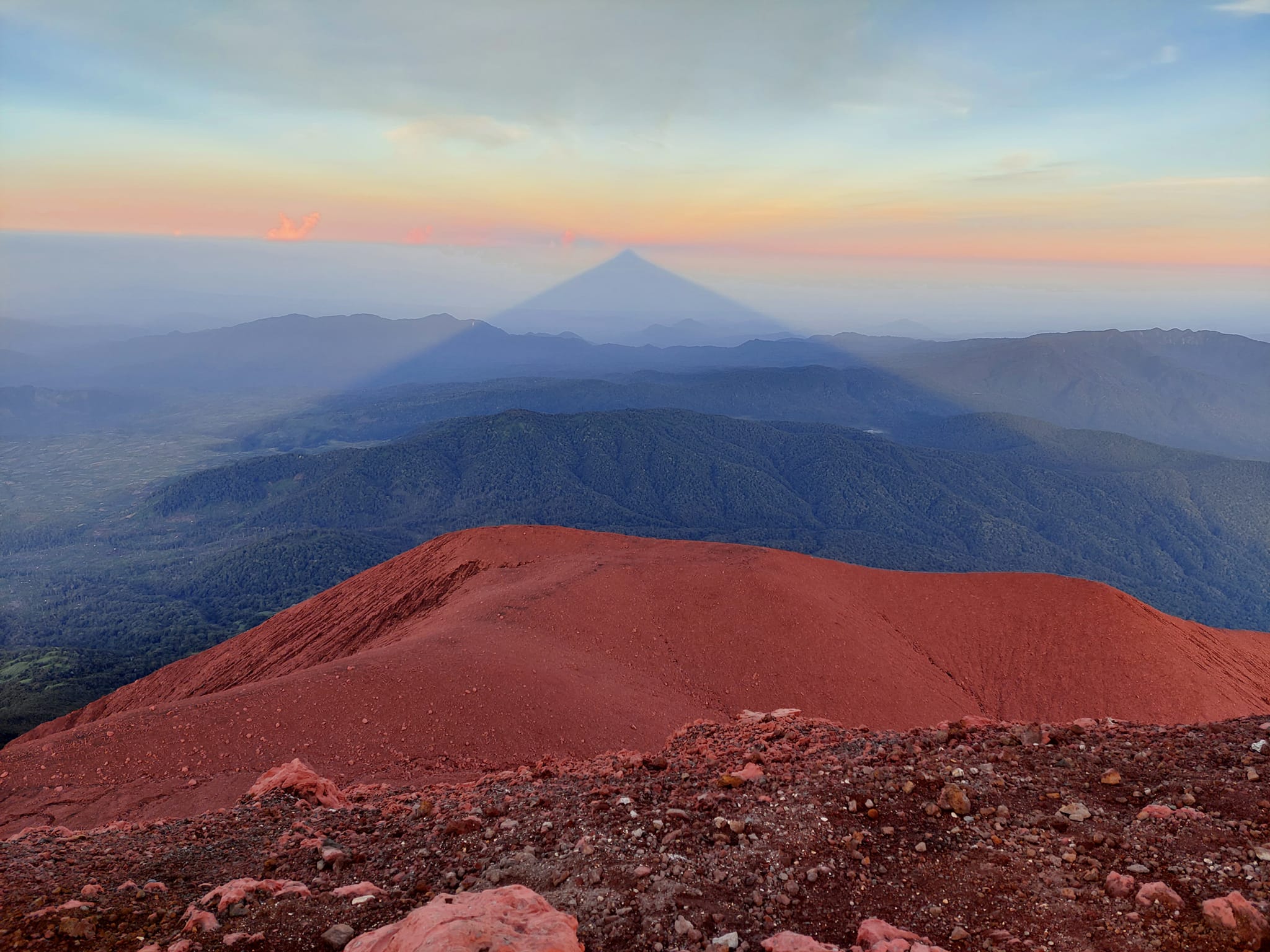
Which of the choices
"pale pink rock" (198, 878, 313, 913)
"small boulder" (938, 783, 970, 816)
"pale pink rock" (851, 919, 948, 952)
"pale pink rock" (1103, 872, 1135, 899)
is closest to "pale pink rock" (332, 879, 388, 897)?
"pale pink rock" (198, 878, 313, 913)

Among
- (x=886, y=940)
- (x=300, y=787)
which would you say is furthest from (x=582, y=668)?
(x=886, y=940)

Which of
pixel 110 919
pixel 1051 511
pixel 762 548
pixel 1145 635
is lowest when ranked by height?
pixel 1051 511

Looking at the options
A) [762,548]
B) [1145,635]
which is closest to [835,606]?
[762,548]

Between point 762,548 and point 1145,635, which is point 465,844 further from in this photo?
point 1145,635

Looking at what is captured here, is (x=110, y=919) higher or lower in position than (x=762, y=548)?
higher

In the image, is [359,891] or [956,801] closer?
[359,891]

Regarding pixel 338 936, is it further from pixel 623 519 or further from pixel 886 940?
pixel 623 519

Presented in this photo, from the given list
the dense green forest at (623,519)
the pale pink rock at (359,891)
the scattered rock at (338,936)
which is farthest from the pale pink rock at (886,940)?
the dense green forest at (623,519)
